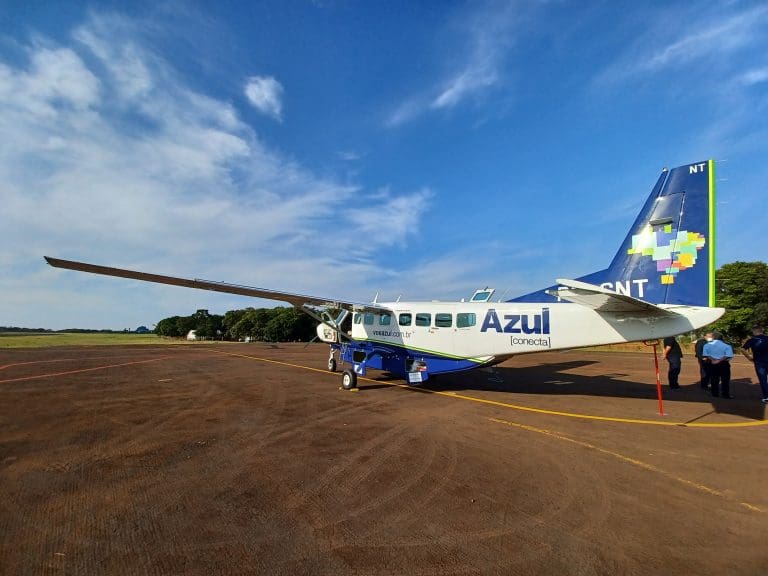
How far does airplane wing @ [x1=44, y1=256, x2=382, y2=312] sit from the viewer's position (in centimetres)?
1084

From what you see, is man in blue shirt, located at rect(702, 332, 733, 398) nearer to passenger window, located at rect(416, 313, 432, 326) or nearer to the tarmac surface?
the tarmac surface

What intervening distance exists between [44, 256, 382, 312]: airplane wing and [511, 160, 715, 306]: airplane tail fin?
8.66m

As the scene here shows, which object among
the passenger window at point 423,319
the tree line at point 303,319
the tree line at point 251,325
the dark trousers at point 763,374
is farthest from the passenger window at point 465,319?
the tree line at point 251,325

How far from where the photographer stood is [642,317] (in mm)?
9328

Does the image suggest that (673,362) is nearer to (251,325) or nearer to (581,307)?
(581,307)

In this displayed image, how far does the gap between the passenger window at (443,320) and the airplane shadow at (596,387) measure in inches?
107

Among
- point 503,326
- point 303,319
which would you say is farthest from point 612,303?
point 303,319

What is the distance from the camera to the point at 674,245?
9.30m

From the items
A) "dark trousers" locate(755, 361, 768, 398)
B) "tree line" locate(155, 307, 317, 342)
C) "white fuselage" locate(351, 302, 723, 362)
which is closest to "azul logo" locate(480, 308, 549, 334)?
"white fuselage" locate(351, 302, 723, 362)

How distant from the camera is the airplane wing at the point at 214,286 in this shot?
427 inches

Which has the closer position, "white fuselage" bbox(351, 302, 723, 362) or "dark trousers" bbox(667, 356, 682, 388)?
"white fuselage" bbox(351, 302, 723, 362)

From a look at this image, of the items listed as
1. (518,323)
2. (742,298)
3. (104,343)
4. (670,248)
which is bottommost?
(104,343)

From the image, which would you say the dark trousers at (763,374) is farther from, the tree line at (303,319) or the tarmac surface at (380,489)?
the tree line at (303,319)

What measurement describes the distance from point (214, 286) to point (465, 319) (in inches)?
349
